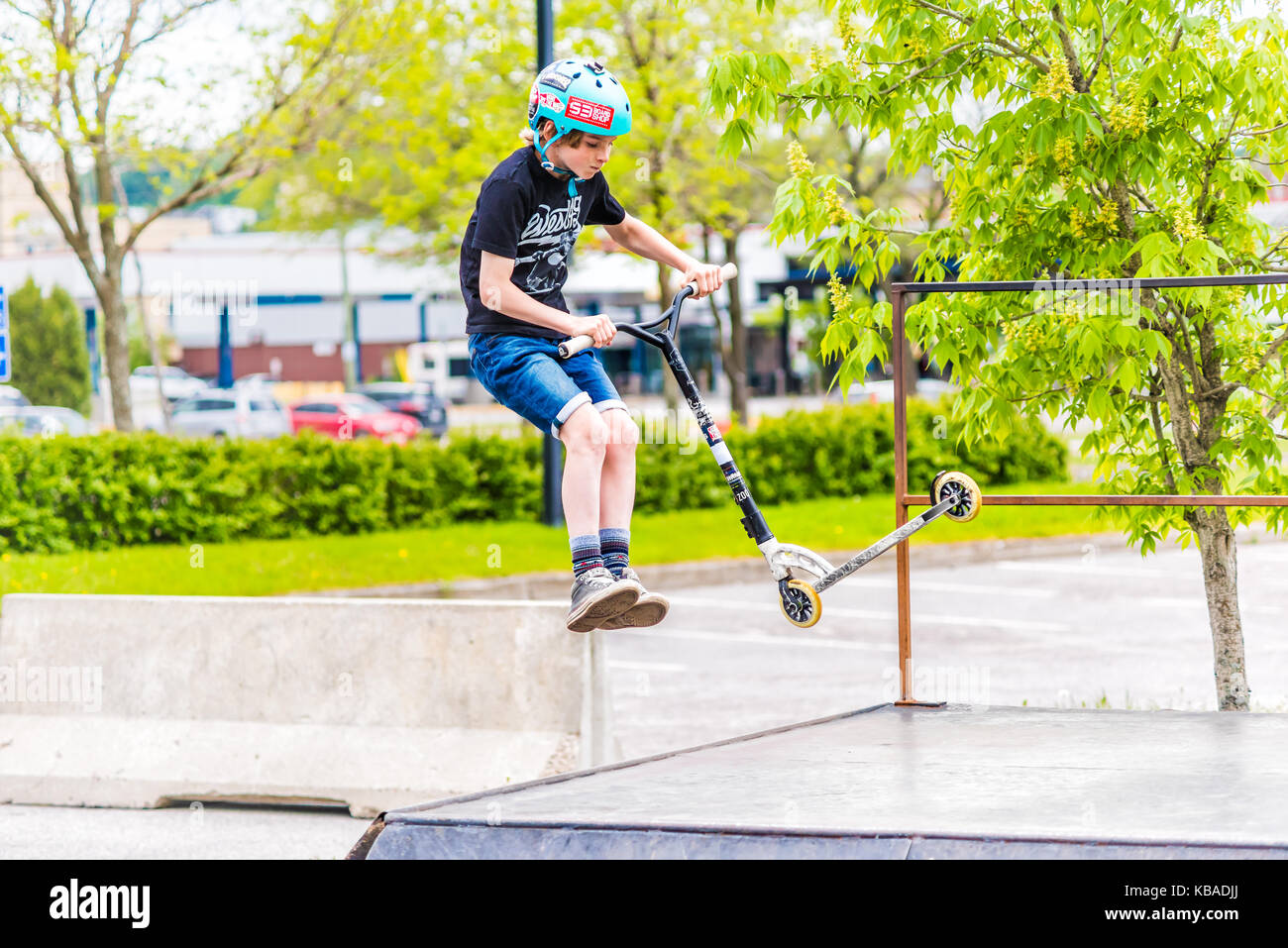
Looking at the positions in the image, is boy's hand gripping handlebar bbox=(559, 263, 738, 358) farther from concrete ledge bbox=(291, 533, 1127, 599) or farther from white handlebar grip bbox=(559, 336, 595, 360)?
concrete ledge bbox=(291, 533, 1127, 599)

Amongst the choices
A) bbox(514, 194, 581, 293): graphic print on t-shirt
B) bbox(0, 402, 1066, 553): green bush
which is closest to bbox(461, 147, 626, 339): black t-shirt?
bbox(514, 194, 581, 293): graphic print on t-shirt

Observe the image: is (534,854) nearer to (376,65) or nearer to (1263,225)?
(1263,225)

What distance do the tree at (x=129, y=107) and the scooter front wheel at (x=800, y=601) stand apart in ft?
38.9

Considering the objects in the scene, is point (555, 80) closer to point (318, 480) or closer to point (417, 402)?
point (318, 480)

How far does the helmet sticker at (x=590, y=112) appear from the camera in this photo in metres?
4.22

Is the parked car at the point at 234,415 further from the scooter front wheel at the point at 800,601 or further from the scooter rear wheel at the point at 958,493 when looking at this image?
the scooter front wheel at the point at 800,601

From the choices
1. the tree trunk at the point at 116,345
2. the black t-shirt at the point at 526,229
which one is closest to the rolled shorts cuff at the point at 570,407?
the black t-shirt at the point at 526,229

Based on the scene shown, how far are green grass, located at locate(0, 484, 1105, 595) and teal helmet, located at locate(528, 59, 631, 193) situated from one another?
742 centimetres

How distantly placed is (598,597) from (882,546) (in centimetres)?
110

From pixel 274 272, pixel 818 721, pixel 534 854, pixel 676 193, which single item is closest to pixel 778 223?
pixel 818 721

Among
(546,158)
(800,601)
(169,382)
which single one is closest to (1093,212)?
(800,601)

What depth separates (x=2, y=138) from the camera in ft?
49.5

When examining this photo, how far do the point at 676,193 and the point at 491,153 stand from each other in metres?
3.14
